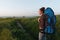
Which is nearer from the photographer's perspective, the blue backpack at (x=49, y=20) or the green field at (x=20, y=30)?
the blue backpack at (x=49, y=20)

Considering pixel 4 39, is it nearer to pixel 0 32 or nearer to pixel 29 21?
pixel 0 32

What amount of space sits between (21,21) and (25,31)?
1.37 meters

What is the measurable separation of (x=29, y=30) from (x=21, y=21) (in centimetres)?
104

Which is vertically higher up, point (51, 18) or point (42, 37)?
point (51, 18)

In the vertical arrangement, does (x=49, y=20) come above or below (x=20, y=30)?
above

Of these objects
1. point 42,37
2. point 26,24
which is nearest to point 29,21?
point 26,24

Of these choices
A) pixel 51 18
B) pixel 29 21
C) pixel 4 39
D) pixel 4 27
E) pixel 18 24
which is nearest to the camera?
pixel 51 18

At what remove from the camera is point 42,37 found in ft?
27.1

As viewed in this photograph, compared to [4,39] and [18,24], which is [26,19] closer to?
[18,24]

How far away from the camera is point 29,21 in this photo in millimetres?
11047

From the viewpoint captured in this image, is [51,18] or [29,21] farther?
[29,21]

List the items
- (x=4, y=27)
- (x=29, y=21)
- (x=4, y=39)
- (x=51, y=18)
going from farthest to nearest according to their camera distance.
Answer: (x=29, y=21) < (x=4, y=27) < (x=4, y=39) < (x=51, y=18)

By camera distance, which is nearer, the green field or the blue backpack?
the blue backpack

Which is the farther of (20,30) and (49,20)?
(20,30)
